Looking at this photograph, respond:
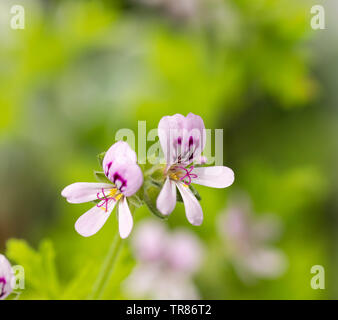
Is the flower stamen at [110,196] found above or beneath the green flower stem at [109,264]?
above

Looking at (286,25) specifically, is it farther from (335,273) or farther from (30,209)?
(30,209)

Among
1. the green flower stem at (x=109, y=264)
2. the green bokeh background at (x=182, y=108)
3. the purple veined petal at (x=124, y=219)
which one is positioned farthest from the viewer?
the green bokeh background at (x=182, y=108)

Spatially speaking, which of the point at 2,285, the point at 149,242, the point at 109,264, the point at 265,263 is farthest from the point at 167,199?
the point at 265,263

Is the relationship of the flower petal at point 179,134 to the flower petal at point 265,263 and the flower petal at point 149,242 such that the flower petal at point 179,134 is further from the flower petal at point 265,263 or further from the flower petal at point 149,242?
the flower petal at point 265,263

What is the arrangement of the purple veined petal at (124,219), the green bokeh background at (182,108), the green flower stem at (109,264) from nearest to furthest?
the purple veined petal at (124,219) → the green flower stem at (109,264) → the green bokeh background at (182,108)

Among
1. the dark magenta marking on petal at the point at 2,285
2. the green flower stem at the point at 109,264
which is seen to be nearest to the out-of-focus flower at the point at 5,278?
→ the dark magenta marking on petal at the point at 2,285

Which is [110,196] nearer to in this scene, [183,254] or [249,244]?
[183,254]

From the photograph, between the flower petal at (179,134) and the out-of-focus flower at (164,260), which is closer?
the flower petal at (179,134)

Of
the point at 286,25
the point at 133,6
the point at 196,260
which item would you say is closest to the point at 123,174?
the point at 196,260
